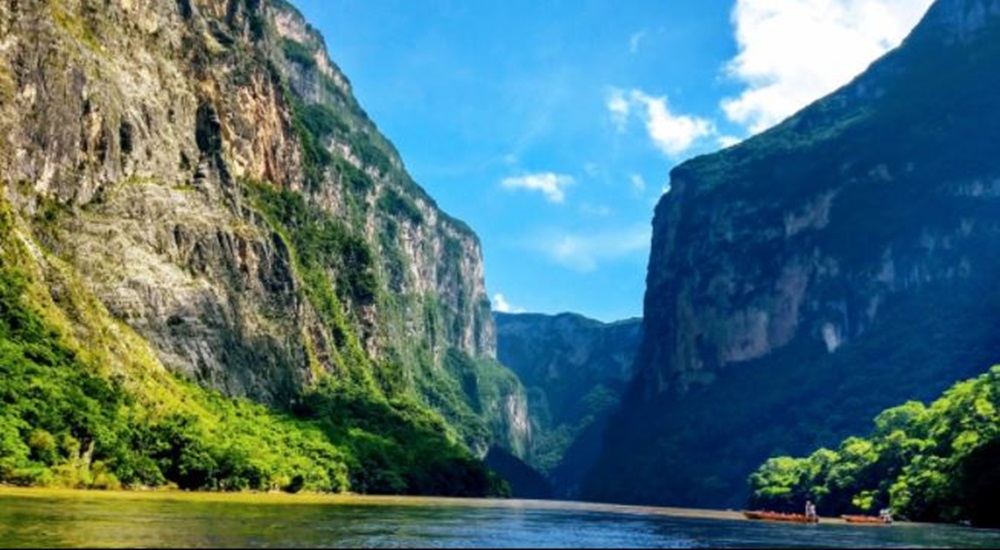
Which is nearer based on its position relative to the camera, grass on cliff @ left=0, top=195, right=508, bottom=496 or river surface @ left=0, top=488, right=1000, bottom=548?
river surface @ left=0, top=488, right=1000, bottom=548

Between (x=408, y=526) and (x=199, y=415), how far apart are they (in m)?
73.5

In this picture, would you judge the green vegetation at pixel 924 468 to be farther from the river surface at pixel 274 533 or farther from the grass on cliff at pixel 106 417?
the grass on cliff at pixel 106 417

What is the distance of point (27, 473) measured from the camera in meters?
86.6

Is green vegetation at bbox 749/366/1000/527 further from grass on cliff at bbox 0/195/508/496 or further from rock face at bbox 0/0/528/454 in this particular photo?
rock face at bbox 0/0/528/454

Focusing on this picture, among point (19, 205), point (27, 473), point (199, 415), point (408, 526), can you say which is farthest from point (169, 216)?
point (408, 526)

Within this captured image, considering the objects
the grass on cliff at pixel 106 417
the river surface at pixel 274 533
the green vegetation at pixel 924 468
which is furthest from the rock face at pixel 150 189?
the green vegetation at pixel 924 468

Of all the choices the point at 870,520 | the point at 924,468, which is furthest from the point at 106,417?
the point at 924,468

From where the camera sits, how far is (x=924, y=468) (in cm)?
11969

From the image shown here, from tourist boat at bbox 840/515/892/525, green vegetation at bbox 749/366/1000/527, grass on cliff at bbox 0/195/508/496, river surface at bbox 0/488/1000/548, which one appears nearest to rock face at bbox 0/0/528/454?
grass on cliff at bbox 0/195/508/496

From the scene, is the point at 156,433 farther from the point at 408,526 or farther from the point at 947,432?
the point at 947,432

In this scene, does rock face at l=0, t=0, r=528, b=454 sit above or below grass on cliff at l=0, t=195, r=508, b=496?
above

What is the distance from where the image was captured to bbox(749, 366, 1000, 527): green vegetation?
9419cm

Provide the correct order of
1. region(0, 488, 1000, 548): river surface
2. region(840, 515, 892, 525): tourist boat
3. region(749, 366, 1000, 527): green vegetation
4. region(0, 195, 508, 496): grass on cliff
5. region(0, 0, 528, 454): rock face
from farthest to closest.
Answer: region(0, 0, 528, 454): rock face → region(840, 515, 892, 525): tourist boat → region(0, 195, 508, 496): grass on cliff → region(749, 366, 1000, 527): green vegetation → region(0, 488, 1000, 548): river surface

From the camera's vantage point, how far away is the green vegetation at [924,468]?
94.2m
